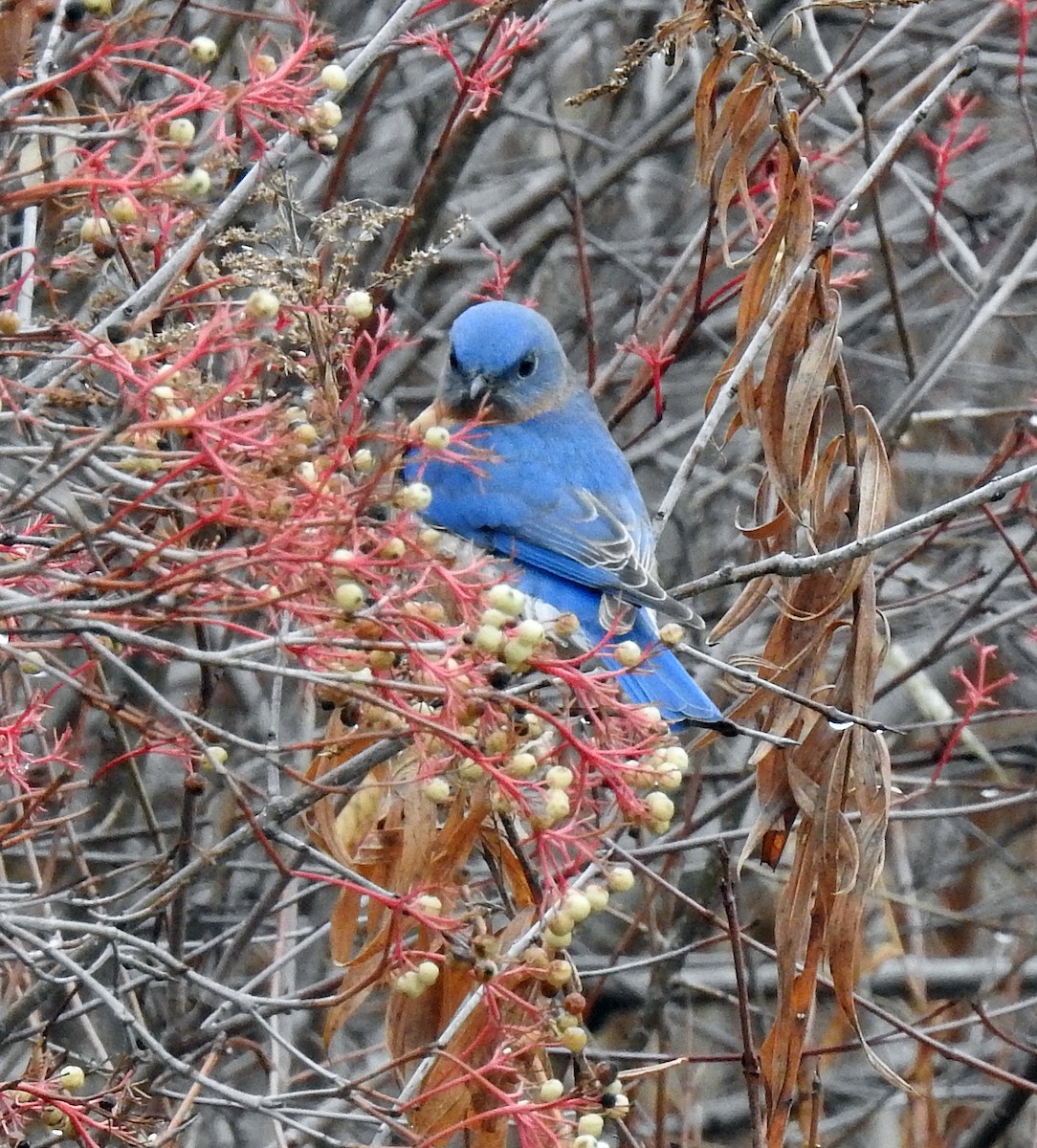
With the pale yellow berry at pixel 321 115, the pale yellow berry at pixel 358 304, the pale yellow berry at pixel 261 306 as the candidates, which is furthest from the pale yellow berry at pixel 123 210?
the pale yellow berry at pixel 358 304

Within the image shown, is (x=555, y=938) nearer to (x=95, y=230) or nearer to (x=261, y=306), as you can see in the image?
(x=261, y=306)

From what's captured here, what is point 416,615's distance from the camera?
2199 mm

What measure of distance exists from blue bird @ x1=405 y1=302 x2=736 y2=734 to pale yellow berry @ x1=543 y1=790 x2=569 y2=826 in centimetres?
212

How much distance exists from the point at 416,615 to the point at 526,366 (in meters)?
3.15

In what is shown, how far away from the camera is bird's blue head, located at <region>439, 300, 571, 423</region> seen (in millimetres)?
4949

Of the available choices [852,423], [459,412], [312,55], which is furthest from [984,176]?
[312,55]

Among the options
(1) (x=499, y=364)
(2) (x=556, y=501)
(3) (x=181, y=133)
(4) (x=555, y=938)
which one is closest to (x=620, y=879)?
(4) (x=555, y=938)

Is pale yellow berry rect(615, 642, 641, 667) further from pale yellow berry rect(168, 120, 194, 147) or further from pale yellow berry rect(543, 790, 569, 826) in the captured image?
pale yellow berry rect(168, 120, 194, 147)

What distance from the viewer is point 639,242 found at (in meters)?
6.70

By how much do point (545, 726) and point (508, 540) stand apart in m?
2.46

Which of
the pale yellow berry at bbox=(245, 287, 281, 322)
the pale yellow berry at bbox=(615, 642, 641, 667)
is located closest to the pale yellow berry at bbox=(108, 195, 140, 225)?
the pale yellow berry at bbox=(245, 287, 281, 322)

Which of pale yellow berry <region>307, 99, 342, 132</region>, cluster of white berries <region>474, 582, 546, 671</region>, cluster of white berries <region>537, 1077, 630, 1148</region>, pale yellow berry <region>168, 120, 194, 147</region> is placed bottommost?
cluster of white berries <region>537, 1077, 630, 1148</region>

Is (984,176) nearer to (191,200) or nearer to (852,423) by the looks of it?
(852,423)

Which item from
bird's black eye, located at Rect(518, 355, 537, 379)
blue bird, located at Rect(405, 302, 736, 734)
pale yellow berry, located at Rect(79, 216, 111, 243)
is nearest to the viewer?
pale yellow berry, located at Rect(79, 216, 111, 243)
